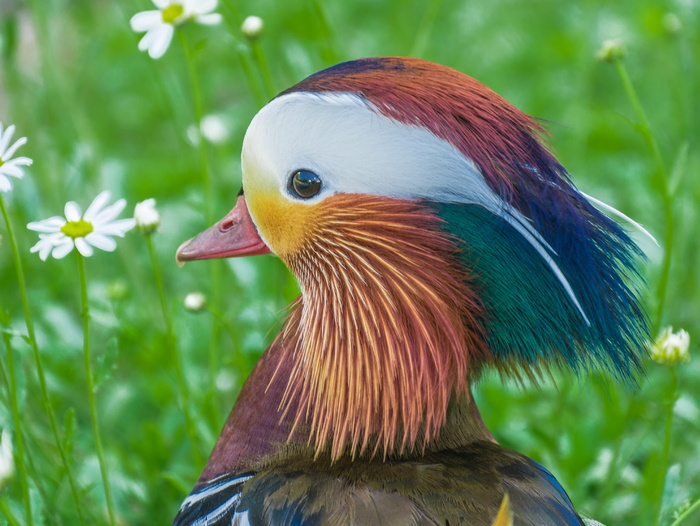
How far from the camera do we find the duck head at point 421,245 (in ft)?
3.86

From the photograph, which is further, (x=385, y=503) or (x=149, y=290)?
(x=149, y=290)

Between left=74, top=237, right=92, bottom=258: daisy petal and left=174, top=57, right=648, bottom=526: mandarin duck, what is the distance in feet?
0.80

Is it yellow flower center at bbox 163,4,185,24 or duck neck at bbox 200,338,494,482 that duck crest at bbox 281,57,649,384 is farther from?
yellow flower center at bbox 163,4,185,24

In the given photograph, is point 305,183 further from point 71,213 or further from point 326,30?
point 326,30

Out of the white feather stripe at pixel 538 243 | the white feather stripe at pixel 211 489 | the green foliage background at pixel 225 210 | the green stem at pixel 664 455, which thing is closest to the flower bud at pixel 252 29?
the green foliage background at pixel 225 210

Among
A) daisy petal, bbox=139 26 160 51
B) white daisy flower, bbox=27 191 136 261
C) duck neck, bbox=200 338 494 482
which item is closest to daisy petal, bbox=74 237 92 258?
white daisy flower, bbox=27 191 136 261

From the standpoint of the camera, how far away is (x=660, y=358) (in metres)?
1.38

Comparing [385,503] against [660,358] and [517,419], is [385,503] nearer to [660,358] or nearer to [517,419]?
[660,358]

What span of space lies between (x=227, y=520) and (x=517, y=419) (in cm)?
109

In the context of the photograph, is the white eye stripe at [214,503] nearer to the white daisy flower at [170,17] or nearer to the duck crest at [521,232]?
the duck crest at [521,232]

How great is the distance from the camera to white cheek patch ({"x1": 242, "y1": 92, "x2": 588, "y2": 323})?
1.17 m

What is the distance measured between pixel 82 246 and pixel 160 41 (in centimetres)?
49

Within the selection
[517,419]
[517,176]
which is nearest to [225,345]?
[517,419]

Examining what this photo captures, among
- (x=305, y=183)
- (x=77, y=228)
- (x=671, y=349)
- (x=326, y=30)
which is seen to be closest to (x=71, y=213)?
(x=77, y=228)
